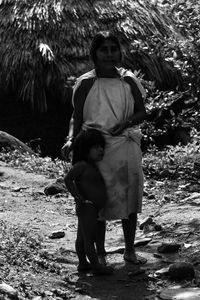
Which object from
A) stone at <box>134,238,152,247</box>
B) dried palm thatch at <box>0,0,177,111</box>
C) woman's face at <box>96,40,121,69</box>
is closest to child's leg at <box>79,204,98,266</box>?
woman's face at <box>96,40,121,69</box>

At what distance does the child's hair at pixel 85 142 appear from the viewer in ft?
16.3

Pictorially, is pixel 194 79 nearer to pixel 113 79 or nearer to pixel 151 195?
pixel 151 195

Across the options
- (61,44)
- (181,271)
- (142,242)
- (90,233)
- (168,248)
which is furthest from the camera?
(61,44)

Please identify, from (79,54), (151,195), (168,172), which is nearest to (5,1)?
(79,54)

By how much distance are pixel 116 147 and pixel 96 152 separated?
0.18 metres

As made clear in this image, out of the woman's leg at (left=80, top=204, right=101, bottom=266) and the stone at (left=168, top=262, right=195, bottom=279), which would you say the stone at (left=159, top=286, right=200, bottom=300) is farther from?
the woman's leg at (left=80, top=204, right=101, bottom=266)

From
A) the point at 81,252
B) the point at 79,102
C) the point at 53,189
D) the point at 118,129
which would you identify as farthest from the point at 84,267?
the point at 53,189

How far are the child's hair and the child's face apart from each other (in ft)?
0.06

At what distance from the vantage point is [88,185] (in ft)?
16.4

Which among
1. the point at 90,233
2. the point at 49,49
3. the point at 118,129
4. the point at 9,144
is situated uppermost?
the point at 49,49

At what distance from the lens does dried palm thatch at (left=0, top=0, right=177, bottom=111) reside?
38.7ft

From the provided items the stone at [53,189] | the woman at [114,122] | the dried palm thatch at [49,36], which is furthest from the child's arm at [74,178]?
the dried palm thatch at [49,36]

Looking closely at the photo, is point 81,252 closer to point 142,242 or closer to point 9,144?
point 142,242

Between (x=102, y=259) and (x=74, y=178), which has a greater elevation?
(x=74, y=178)
